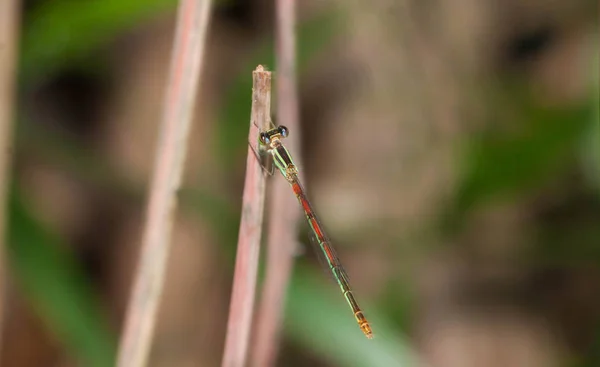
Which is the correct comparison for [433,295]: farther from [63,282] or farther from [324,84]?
[63,282]

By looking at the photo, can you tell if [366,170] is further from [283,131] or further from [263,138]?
[263,138]

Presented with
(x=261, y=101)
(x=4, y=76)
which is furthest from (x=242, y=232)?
(x=4, y=76)

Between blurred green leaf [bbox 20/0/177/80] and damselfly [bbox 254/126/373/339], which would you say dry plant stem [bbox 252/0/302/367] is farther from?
blurred green leaf [bbox 20/0/177/80]

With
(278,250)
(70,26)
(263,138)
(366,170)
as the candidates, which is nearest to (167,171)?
(263,138)

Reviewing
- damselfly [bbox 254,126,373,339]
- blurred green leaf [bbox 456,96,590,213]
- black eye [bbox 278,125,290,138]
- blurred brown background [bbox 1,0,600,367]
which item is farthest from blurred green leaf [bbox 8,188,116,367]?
blurred green leaf [bbox 456,96,590,213]

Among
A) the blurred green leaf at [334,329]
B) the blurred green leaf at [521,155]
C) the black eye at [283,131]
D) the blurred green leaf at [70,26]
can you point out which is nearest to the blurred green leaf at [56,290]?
the blurred green leaf at [70,26]

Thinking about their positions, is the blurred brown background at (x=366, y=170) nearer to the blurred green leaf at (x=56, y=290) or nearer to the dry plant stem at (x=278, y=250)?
the blurred green leaf at (x=56, y=290)
